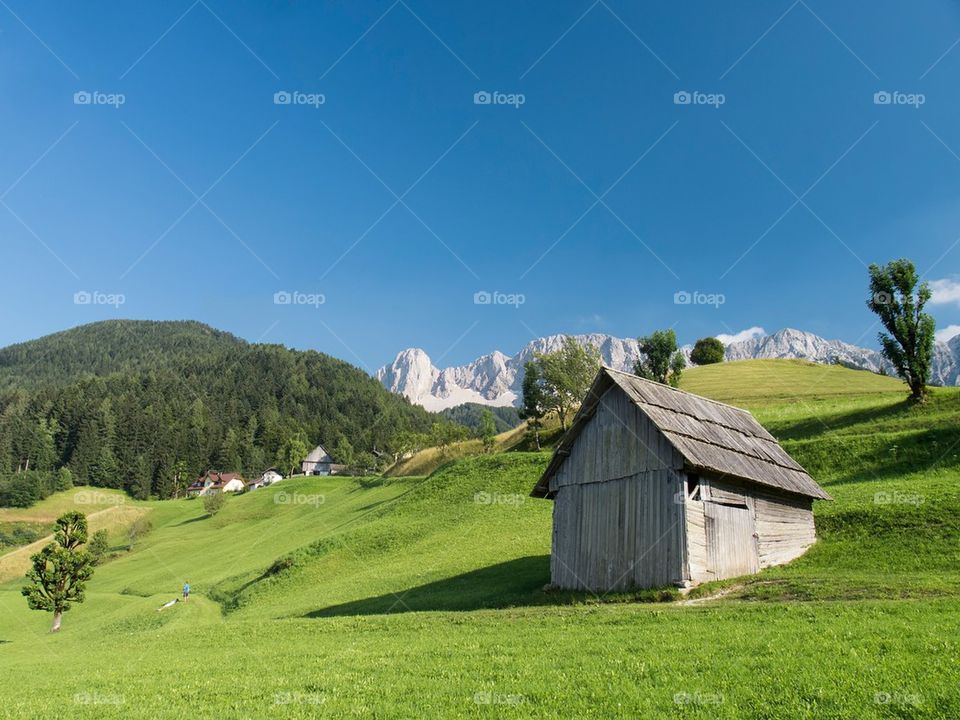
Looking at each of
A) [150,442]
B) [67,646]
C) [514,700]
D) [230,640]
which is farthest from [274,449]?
[514,700]

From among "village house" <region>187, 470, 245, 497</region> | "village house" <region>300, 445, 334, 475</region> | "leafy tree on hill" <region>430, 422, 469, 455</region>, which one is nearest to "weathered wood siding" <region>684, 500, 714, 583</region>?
"leafy tree on hill" <region>430, 422, 469, 455</region>

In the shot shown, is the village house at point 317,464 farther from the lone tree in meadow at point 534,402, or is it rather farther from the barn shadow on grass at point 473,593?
the barn shadow on grass at point 473,593

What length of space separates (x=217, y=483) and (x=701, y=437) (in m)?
159

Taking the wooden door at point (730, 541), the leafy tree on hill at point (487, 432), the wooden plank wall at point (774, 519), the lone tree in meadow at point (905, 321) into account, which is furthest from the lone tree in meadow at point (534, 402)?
the wooden door at point (730, 541)

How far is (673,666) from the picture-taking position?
41.4ft

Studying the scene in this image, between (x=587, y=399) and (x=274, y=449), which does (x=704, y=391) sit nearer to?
(x=587, y=399)

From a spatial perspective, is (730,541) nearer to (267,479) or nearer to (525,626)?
(525,626)

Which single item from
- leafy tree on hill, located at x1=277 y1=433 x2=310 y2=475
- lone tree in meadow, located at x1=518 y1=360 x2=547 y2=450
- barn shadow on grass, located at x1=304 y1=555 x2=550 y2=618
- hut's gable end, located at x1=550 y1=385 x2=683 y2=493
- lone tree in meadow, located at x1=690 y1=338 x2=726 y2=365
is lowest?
barn shadow on grass, located at x1=304 y1=555 x2=550 y2=618

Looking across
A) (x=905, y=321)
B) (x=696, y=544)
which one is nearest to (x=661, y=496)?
(x=696, y=544)

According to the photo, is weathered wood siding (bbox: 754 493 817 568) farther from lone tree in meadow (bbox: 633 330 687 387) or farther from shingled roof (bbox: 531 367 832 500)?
lone tree in meadow (bbox: 633 330 687 387)

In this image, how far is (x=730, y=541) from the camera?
85.4 feet

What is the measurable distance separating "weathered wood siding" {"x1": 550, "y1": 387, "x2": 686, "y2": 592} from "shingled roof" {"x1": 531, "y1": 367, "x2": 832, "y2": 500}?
46cm

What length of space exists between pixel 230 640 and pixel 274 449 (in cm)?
18311

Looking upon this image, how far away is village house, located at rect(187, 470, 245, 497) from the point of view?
534ft
